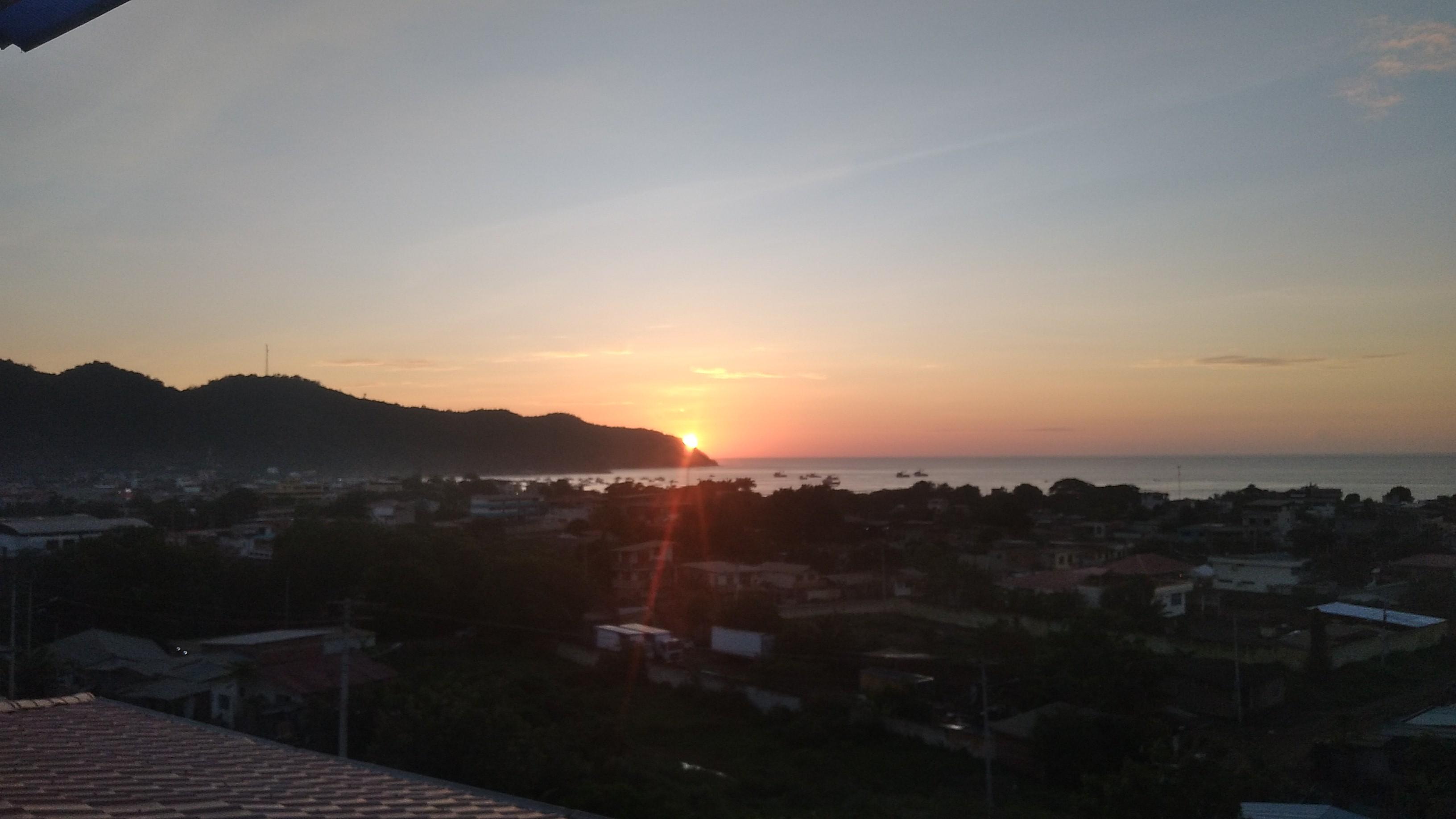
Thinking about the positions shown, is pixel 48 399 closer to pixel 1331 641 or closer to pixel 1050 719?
pixel 1050 719

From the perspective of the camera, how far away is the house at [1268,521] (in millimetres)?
17141

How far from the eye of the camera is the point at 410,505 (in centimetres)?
2695

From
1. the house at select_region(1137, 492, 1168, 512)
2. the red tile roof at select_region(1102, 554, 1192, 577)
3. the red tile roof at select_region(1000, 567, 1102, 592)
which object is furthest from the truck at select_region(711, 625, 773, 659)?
the house at select_region(1137, 492, 1168, 512)

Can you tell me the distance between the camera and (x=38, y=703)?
118 inches

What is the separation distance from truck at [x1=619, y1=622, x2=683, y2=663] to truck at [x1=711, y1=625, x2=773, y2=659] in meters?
0.56

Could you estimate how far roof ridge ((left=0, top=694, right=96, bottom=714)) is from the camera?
2.87 m

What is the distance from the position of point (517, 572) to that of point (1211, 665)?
30.3ft

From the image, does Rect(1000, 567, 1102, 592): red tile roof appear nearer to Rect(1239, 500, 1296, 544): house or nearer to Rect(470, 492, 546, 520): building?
Rect(1239, 500, 1296, 544): house

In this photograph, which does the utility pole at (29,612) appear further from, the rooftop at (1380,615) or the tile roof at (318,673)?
the rooftop at (1380,615)

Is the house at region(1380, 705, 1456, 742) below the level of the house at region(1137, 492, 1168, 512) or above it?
below

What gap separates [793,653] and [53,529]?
1290 centimetres

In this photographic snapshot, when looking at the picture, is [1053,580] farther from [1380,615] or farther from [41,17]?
[41,17]

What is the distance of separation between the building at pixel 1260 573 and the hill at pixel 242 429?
22.4 metres

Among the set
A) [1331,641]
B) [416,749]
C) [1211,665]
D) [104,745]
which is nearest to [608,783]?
[416,749]
